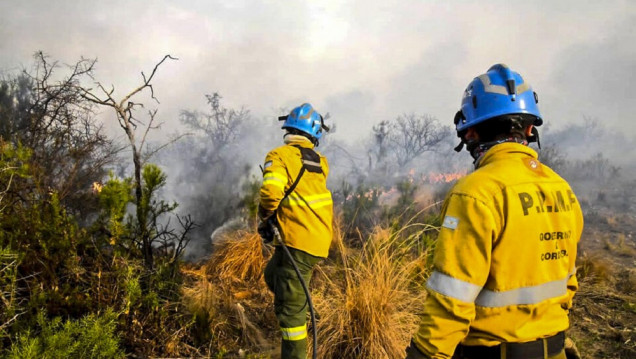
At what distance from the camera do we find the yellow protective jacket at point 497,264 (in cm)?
135

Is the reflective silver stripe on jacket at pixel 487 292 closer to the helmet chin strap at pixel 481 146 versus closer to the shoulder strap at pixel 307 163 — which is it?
the helmet chin strap at pixel 481 146

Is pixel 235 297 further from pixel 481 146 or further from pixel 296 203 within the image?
pixel 481 146

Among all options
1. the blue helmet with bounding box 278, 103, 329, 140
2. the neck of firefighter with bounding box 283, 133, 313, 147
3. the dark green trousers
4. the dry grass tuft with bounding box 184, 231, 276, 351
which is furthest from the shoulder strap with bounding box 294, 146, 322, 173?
the dry grass tuft with bounding box 184, 231, 276, 351

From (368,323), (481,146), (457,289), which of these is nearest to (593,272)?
(368,323)

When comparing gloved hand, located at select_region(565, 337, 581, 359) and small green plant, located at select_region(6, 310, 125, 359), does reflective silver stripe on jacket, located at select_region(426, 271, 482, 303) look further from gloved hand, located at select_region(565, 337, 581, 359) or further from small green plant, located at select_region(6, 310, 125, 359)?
small green plant, located at select_region(6, 310, 125, 359)

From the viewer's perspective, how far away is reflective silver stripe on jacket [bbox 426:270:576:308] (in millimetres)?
1344

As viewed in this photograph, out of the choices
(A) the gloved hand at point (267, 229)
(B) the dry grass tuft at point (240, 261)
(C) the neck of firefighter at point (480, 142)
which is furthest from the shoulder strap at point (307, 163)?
(B) the dry grass tuft at point (240, 261)

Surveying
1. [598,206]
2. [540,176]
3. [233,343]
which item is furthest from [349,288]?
[598,206]

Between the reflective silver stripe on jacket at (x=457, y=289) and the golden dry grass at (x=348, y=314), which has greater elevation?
the reflective silver stripe on jacket at (x=457, y=289)

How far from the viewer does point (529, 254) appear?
1.41m

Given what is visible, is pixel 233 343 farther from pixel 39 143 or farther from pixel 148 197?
pixel 39 143

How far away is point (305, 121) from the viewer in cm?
369

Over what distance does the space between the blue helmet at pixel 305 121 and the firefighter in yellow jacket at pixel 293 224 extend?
303 millimetres

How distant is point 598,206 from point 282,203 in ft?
36.0
